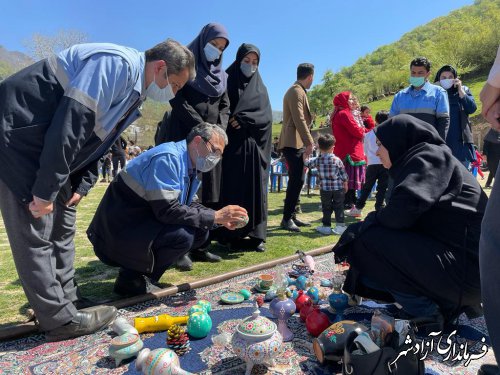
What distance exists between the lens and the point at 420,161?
8.29 feet

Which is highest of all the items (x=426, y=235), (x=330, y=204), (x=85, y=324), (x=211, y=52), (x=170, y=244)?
(x=211, y=52)

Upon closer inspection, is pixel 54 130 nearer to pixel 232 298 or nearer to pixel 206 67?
pixel 232 298

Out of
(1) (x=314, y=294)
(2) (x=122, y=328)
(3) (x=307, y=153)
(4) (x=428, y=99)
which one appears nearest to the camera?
(2) (x=122, y=328)

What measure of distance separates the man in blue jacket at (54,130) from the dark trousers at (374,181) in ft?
17.0

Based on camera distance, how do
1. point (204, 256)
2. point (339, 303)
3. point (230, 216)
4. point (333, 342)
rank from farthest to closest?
point (204, 256), point (230, 216), point (339, 303), point (333, 342)

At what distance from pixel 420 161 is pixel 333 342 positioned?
1282 mm

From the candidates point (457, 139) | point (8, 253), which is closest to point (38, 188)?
point (8, 253)

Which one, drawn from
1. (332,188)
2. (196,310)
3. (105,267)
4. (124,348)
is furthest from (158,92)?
(332,188)

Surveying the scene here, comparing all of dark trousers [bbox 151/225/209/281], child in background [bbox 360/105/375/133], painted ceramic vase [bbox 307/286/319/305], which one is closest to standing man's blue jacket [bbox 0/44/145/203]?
dark trousers [bbox 151/225/209/281]

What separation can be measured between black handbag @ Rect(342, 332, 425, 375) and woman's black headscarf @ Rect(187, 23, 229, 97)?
10.4 ft

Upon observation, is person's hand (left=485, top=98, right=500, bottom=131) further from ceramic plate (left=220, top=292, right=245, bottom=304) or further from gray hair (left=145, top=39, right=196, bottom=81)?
ceramic plate (left=220, top=292, right=245, bottom=304)

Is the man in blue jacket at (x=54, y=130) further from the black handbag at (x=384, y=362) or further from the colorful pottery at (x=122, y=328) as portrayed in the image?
the black handbag at (x=384, y=362)

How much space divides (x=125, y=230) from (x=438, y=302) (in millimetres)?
2297

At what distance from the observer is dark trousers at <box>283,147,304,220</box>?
5730 millimetres
